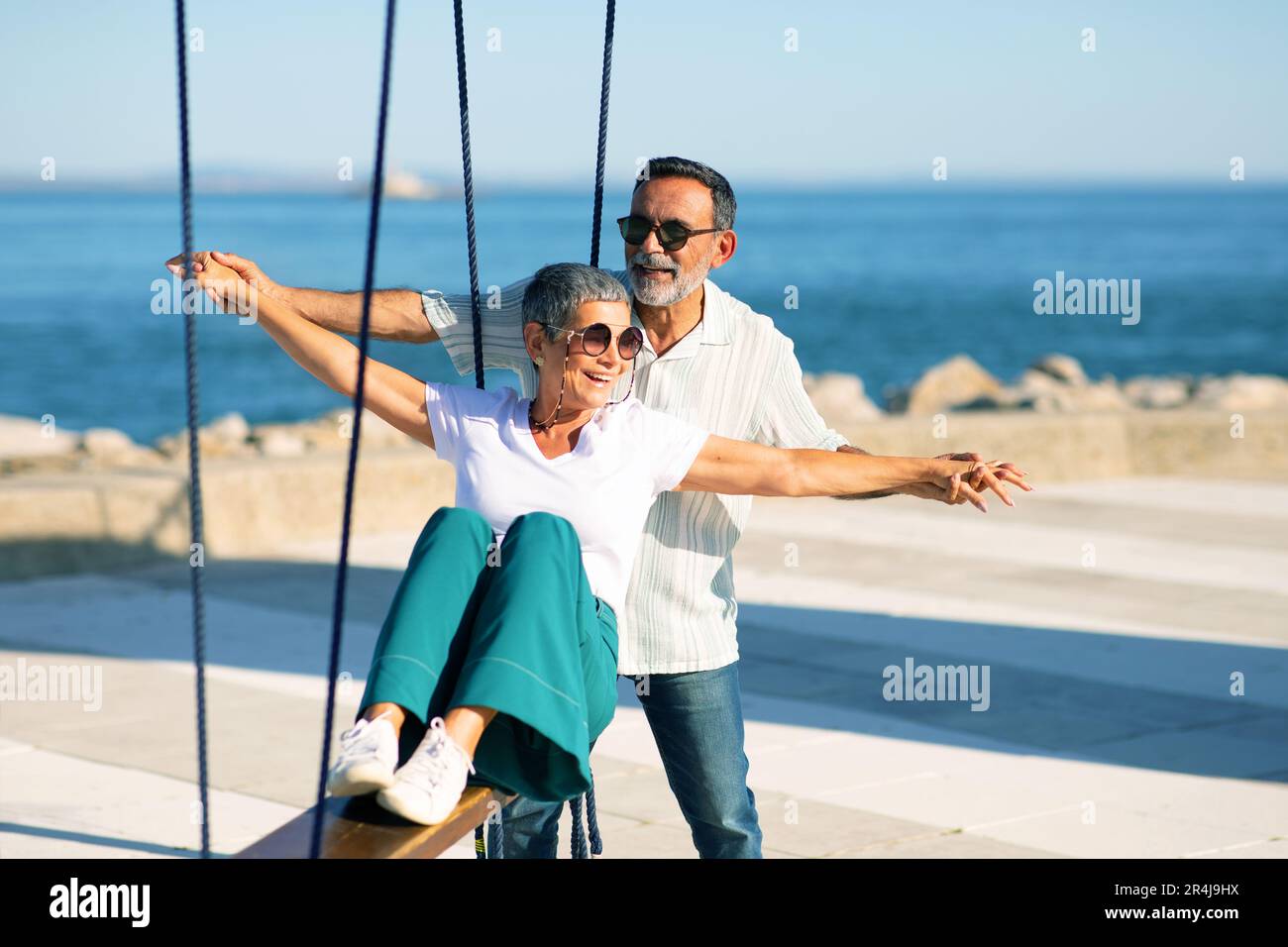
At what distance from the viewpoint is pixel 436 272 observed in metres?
77.2

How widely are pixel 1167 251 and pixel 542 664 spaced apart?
10817 cm

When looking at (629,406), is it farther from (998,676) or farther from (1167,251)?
(1167,251)

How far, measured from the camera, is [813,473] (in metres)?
3.79

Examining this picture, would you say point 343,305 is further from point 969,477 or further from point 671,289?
point 969,477

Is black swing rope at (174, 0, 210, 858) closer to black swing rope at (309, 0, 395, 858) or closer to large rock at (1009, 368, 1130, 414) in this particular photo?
black swing rope at (309, 0, 395, 858)

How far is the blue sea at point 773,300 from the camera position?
43.4 meters

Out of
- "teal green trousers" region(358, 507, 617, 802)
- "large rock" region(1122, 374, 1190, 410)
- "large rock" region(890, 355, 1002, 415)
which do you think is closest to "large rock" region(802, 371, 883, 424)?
"large rock" region(890, 355, 1002, 415)

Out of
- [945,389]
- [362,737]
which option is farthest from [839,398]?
[362,737]

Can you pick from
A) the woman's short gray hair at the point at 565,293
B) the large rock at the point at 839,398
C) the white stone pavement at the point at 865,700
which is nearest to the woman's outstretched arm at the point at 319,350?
the woman's short gray hair at the point at 565,293

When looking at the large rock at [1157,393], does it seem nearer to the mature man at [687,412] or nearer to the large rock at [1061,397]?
the large rock at [1061,397]

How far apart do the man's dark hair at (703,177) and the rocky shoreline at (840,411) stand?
6.80m

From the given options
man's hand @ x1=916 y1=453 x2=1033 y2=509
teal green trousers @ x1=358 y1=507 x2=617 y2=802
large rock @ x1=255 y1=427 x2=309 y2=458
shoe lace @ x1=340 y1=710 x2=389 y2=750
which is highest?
large rock @ x1=255 y1=427 x2=309 y2=458

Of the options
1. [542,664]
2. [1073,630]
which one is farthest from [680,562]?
[1073,630]

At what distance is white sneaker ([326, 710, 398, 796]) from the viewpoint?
124 inches
